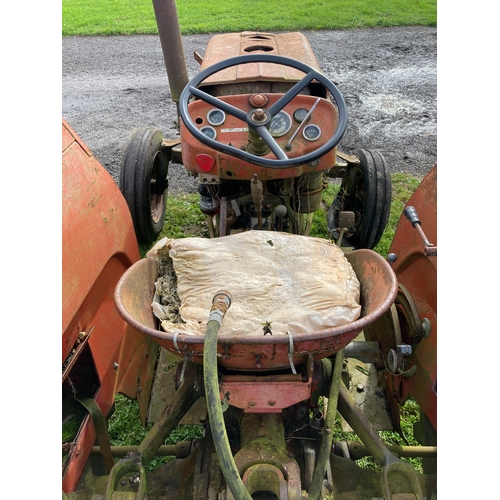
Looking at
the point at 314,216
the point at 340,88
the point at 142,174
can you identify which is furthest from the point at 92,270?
the point at 340,88

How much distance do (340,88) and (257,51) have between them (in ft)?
9.98

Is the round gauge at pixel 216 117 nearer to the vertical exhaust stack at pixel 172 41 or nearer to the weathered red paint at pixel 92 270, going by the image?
the weathered red paint at pixel 92 270

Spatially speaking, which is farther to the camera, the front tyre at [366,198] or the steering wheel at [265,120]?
the front tyre at [366,198]

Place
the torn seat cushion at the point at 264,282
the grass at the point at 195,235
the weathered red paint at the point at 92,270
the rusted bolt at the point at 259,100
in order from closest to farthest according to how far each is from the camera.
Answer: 1. the torn seat cushion at the point at 264,282
2. the weathered red paint at the point at 92,270
3. the rusted bolt at the point at 259,100
4. the grass at the point at 195,235

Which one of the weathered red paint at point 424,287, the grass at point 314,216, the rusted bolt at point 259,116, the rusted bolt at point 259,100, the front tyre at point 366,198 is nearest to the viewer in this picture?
the weathered red paint at point 424,287

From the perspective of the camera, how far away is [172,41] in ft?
8.16

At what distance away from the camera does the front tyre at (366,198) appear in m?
2.79

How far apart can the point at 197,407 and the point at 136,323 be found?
0.92 meters

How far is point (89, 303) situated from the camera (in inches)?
63.2

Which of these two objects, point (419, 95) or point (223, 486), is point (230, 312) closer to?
point (223, 486)

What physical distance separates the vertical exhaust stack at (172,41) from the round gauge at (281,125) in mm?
891

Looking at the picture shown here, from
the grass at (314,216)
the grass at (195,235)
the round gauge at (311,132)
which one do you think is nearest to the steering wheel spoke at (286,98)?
the round gauge at (311,132)

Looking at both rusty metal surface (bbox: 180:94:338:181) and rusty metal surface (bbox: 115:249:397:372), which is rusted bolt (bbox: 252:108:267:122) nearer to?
rusty metal surface (bbox: 180:94:338:181)

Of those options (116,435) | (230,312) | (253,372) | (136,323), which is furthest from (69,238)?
(116,435)
